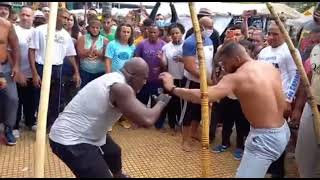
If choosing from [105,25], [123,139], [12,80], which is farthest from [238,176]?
[105,25]

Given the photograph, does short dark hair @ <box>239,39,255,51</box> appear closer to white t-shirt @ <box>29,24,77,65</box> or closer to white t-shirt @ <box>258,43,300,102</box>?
white t-shirt @ <box>258,43,300,102</box>

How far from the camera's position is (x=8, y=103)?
5.63 meters

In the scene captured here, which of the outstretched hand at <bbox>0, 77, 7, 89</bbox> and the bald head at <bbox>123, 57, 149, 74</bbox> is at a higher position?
the bald head at <bbox>123, 57, 149, 74</bbox>

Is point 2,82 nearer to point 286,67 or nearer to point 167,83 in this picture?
point 167,83

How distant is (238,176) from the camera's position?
345 centimetres

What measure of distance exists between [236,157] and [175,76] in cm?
156

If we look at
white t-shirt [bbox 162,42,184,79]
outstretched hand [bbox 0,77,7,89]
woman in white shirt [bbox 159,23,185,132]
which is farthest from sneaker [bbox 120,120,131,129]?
outstretched hand [bbox 0,77,7,89]

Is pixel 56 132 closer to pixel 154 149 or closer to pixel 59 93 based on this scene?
pixel 154 149

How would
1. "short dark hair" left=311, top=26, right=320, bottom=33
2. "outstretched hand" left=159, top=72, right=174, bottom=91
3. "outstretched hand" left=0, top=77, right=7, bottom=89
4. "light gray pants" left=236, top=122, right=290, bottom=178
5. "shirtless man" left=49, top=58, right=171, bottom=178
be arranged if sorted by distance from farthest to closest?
"outstretched hand" left=0, top=77, right=7, bottom=89 < "short dark hair" left=311, top=26, right=320, bottom=33 < "outstretched hand" left=159, top=72, right=174, bottom=91 < "light gray pants" left=236, top=122, right=290, bottom=178 < "shirtless man" left=49, top=58, right=171, bottom=178

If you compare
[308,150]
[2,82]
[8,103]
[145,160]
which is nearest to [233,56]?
[308,150]

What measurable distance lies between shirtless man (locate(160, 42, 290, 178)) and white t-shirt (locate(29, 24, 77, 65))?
3078mm

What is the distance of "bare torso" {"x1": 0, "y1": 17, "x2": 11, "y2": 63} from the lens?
544 cm

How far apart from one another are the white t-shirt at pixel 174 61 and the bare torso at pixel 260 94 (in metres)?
2.83

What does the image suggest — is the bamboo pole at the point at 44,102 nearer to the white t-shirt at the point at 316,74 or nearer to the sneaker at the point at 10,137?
the white t-shirt at the point at 316,74
